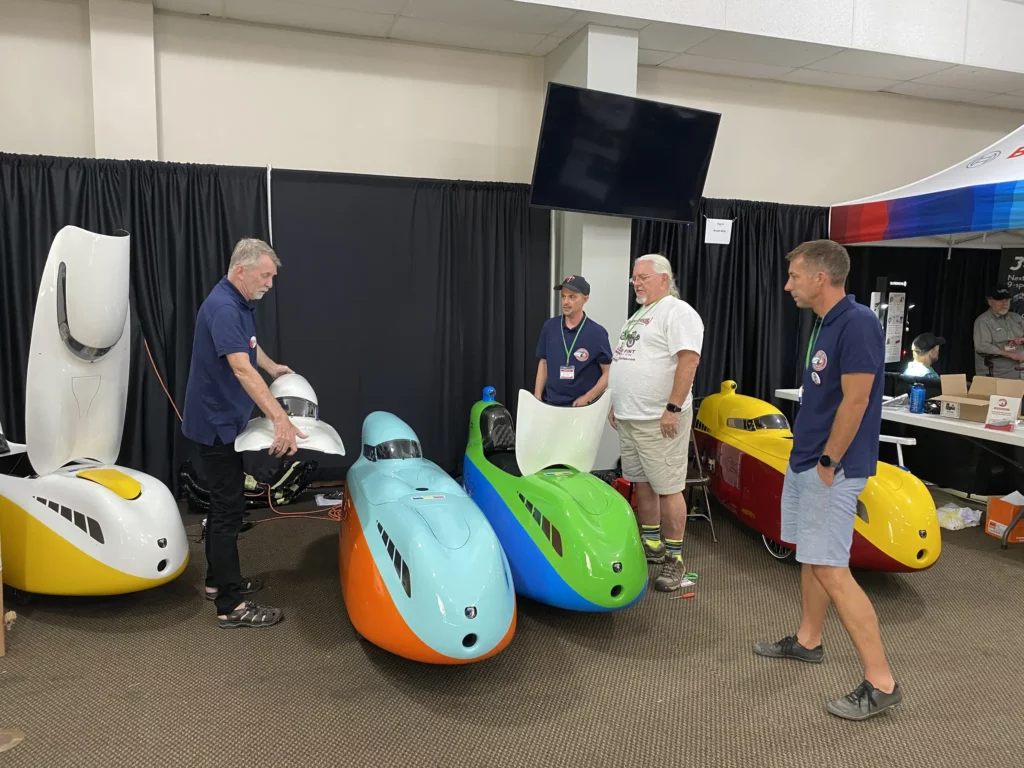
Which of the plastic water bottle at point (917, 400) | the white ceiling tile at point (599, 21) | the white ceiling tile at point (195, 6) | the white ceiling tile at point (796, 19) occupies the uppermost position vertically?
the white ceiling tile at point (796, 19)

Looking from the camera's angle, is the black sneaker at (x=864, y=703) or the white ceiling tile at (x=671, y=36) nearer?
the black sneaker at (x=864, y=703)

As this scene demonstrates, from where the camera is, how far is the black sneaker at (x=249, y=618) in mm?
2836

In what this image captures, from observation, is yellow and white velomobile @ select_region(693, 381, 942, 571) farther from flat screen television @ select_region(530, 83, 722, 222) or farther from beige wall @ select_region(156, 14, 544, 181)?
beige wall @ select_region(156, 14, 544, 181)

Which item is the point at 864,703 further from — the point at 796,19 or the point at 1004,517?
the point at 796,19

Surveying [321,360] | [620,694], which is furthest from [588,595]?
[321,360]

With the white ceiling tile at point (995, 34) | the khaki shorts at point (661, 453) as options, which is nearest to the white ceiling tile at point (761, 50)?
the white ceiling tile at point (995, 34)

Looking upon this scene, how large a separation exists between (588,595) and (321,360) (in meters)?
2.80

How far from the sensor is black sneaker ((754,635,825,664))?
2645 millimetres

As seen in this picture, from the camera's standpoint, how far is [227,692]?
93.9 inches

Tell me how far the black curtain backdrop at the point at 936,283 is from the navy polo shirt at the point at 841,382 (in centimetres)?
397

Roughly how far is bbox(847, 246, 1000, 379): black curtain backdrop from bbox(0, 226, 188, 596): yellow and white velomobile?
5.38 metres

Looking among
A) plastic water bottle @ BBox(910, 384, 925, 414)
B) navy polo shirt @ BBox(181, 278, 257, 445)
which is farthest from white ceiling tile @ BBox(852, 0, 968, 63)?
navy polo shirt @ BBox(181, 278, 257, 445)

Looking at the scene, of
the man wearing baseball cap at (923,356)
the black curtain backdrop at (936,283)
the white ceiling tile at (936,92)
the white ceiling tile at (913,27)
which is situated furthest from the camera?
the black curtain backdrop at (936,283)

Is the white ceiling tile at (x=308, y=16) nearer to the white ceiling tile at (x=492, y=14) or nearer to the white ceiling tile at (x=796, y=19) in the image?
the white ceiling tile at (x=492, y=14)
